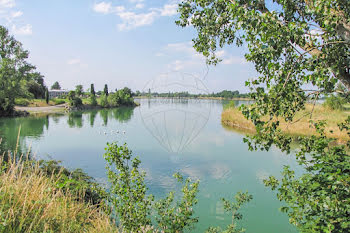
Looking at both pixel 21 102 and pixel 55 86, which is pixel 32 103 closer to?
pixel 21 102

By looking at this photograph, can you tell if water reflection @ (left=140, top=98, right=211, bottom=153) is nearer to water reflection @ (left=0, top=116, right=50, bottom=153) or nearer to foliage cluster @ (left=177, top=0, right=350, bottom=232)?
foliage cluster @ (left=177, top=0, right=350, bottom=232)

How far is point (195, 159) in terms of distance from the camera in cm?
1616

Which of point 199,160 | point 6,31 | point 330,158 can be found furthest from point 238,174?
point 6,31

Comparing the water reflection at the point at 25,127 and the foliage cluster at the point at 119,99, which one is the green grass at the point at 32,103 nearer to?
the water reflection at the point at 25,127

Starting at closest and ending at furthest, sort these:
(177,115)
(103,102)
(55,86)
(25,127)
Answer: (177,115), (25,127), (103,102), (55,86)

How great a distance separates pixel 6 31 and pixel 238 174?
28105 millimetres

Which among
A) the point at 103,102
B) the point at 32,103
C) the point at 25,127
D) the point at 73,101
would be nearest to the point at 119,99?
the point at 103,102

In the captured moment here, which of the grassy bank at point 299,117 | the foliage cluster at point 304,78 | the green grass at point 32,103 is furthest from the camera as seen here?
the green grass at point 32,103

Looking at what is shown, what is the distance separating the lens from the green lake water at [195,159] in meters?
8.78

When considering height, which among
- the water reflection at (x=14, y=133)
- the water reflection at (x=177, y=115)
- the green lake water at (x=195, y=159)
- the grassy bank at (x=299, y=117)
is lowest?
the green lake water at (x=195, y=159)

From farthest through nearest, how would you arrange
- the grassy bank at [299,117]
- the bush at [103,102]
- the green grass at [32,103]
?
the bush at [103,102] → the green grass at [32,103] → the grassy bank at [299,117]

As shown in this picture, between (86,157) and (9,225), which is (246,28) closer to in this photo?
(9,225)

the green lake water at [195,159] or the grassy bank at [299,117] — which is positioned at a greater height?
the grassy bank at [299,117]

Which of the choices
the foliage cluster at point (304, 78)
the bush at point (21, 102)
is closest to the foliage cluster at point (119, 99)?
the bush at point (21, 102)
